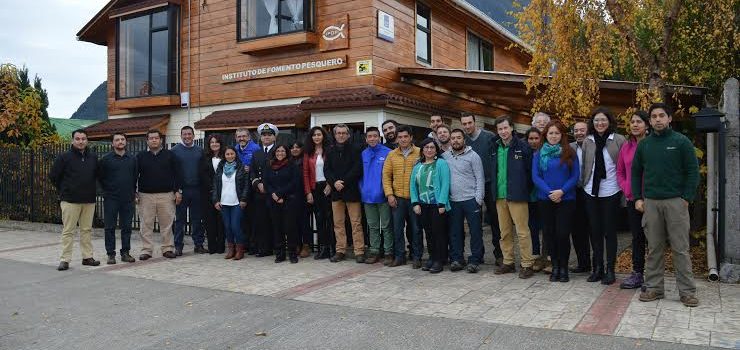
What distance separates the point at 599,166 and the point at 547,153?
583 mm

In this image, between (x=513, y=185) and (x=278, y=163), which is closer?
(x=513, y=185)

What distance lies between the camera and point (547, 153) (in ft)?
22.4

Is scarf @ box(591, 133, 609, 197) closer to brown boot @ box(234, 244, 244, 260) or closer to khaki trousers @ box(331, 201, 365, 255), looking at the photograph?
khaki trousers @ box(331, 201, 365, 255)

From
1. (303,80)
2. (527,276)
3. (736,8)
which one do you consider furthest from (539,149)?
(303,80)

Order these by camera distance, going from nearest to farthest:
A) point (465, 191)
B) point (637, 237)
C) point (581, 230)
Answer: point (637, 237) < point (581, 230) < point (465, 191)

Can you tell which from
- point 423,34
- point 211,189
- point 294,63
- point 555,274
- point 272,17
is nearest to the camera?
point 555,274

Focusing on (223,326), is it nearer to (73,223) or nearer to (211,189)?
(211,189)

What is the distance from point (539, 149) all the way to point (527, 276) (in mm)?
1524

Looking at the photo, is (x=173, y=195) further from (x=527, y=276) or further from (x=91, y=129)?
(x=91, y=129)

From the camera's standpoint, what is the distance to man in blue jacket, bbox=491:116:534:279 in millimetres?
7027

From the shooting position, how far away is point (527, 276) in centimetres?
707

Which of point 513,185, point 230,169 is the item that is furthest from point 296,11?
point 513,185

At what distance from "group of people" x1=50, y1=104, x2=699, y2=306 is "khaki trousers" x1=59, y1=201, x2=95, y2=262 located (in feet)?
0.06

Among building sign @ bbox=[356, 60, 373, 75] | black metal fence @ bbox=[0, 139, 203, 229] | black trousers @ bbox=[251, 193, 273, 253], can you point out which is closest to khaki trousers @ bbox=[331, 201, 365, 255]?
black trousers @ bbox=[251, 193, 273, 253]
